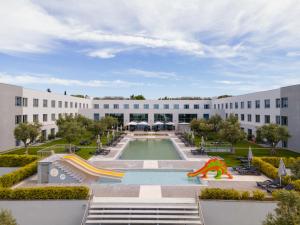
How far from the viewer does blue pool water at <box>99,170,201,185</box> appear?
17516 mm

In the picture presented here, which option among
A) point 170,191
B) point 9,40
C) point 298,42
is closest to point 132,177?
point 170,191

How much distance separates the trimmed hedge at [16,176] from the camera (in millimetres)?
15695

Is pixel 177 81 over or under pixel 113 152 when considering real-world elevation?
over

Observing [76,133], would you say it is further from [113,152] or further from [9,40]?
[9,40]

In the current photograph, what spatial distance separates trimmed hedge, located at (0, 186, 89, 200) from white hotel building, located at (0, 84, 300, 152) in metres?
18.8

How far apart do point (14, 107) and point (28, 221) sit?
2300cm

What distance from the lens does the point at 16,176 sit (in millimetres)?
16703

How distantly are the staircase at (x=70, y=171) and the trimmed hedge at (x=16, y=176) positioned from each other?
2.58 meters

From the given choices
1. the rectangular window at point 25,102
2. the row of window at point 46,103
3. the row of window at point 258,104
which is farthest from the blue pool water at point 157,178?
the rectangular window at point 25,102

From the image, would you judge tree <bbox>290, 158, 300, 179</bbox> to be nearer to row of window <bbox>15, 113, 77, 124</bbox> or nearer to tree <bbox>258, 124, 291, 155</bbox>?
tree <bbox>258, 124, 291, 155</bbox>

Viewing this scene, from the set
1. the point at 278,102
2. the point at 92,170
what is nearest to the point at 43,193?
the point at 92,170

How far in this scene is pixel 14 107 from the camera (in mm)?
32000

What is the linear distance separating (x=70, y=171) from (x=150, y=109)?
43969mm

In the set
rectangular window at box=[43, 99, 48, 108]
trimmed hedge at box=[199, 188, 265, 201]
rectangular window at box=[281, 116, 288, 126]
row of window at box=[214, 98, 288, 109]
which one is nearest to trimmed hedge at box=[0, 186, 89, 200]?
trimmed hedge at box=[199, 188, 265, 201]
